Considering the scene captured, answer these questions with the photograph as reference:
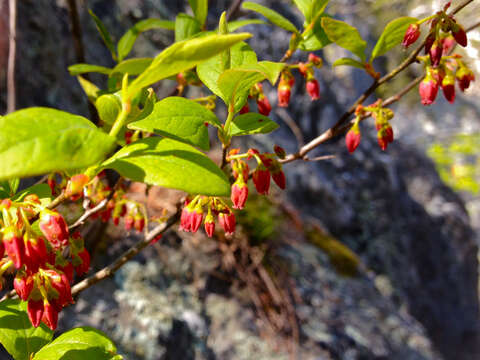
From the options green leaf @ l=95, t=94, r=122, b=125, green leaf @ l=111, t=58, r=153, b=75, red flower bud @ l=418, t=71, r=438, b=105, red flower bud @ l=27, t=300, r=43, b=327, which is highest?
red flower bud @ l=418, t=71, r=438, b=105

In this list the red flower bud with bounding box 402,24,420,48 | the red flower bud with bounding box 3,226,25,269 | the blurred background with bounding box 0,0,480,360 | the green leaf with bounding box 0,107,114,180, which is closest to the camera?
the green leaf with bounding box 0,107,114,180

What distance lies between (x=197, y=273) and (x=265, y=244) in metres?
0.55

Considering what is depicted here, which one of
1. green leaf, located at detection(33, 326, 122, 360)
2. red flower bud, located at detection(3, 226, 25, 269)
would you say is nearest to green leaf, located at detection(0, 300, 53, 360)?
green leaf, located at detection(33, 326, 122, 360)

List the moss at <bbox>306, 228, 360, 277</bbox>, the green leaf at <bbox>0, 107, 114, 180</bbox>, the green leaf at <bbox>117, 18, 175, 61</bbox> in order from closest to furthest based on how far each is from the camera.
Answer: the green leaf at <bbox>0, 107, 114, 180</bbox> → the green leaf at <bbox>117, 18, 175, 61</bbox> → the moss at <bbox>306, 228, 360, 277</bbox>

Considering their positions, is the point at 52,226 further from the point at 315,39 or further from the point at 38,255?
the point at 315,39

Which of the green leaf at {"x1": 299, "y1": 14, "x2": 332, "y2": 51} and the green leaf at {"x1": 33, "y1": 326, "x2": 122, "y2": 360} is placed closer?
the green leaf at {"x1": 33, "y1": 326, "x2": 122, "y2": 360}

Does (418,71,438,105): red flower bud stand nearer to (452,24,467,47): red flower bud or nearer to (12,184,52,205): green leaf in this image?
(452,24,467,47): red flower bud

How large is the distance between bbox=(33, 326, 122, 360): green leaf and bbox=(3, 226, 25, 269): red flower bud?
10.3 inches

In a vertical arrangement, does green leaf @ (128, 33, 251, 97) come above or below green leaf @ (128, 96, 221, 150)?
above

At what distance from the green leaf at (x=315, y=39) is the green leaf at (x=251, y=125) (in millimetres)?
308

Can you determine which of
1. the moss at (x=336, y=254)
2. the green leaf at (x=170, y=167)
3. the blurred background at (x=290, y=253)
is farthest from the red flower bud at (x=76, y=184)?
the moss at (x=336, y=254)

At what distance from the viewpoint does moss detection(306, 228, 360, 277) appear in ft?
9.93

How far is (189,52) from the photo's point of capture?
0.44 meters

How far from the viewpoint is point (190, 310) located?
6.32ft
